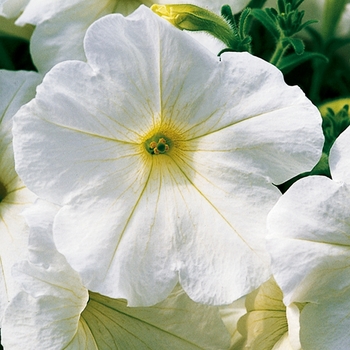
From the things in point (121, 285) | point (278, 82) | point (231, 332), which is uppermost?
point (278, 82)

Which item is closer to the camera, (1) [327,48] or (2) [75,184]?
(2) [75,184]

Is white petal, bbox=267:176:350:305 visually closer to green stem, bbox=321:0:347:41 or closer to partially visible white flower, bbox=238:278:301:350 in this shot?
partially visible white flower, bbox=238:278:301:350

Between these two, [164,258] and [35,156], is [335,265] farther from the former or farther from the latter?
[35,156]

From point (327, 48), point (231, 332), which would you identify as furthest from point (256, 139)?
point (327, 48)

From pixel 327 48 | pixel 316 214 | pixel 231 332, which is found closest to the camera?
pixel 316 214

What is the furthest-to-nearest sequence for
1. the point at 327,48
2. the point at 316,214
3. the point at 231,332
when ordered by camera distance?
the point at 327,48 < the point at 231,332 < the point at 316,214

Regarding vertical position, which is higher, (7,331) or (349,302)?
(349,302)

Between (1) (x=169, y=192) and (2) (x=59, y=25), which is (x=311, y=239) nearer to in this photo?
(1) (x=169, y=192)

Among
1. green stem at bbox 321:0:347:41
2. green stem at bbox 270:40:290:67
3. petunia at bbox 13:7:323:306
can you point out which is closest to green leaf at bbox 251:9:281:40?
green stem at bbox 270:40:290:67
